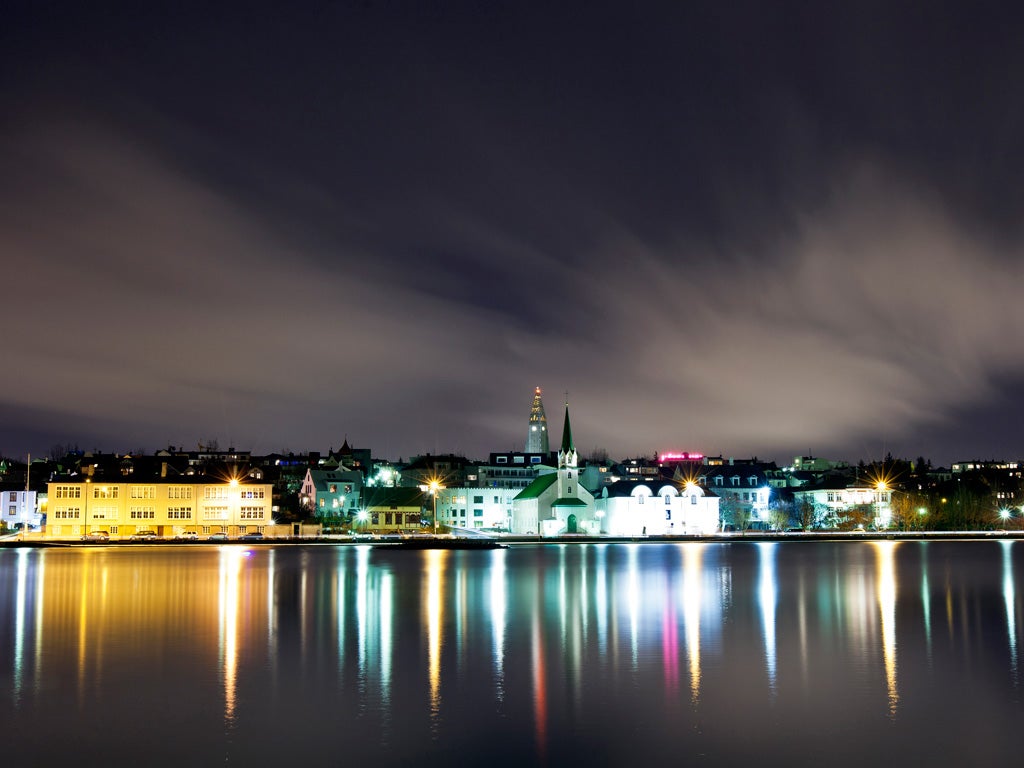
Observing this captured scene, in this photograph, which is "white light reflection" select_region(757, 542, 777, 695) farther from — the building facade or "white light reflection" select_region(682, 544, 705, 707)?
the building facade

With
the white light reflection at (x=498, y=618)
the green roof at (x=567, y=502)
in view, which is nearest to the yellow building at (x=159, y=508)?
the green roof at (x=567, y=502)

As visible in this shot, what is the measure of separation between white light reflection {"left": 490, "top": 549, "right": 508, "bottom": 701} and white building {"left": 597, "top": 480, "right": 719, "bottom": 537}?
43.5m

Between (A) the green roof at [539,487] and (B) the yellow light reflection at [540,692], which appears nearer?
(B) the yellow light reflection at [540,692]

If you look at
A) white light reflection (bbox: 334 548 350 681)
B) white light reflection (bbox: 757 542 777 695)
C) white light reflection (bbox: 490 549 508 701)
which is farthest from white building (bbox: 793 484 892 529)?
white light reflection (bbox: 334 548 350 681)

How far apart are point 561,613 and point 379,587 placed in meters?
13.3

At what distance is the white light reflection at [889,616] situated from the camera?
72.3ft

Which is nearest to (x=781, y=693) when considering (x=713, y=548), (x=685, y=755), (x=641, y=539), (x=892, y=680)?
(x=892, y=680)

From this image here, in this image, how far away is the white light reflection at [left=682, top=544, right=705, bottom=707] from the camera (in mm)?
23119

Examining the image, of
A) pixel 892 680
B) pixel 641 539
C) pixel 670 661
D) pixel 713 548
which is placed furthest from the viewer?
pixel 641 539

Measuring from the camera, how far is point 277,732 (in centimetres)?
1805

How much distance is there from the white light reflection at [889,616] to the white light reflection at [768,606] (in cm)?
260

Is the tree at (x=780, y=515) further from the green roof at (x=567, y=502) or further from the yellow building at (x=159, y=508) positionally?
the yellow building at (x=159, y=508)

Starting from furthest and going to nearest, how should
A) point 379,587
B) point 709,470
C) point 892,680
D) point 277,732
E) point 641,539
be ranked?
1. point 709,470
2. point 641,539
3. point 379,587
4. point 892,680
5. point 277,732

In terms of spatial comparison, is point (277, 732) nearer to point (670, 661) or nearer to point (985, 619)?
point (670, 661)
